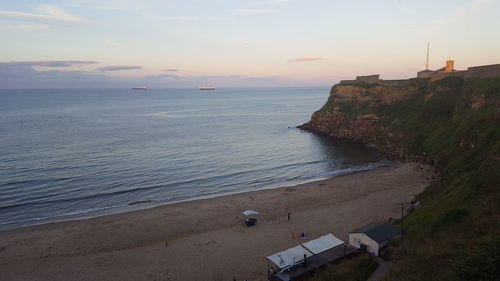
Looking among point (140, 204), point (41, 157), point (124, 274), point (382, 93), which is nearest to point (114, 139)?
point (41, 157)

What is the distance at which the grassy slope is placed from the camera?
49.2 feet

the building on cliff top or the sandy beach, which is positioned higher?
the building on cliff top

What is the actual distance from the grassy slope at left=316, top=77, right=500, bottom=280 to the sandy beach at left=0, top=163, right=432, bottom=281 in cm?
647

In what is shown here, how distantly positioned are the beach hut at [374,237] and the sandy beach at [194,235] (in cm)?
458

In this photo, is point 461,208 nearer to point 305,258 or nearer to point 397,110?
point 305,258

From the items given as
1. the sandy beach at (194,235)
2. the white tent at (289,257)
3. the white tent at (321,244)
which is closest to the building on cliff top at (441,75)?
the sandy beach at (194,235)

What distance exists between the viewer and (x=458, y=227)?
20.5 m

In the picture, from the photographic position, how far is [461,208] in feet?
73.8

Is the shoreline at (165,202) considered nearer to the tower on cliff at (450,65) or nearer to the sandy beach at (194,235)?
the sandy beach at (194,235)

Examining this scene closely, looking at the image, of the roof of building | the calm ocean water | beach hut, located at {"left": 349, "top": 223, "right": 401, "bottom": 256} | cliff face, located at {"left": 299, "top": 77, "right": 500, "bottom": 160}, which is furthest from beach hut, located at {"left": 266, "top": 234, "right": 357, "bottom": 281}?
cliff face, located at {"left": 299, "top": 77, "right": 500, "bottom": 160}

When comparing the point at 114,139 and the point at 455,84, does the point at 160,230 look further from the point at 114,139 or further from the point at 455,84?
the point at 455,84

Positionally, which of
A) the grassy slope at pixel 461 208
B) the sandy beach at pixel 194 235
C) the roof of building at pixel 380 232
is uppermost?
the grassy slope at pixel 461 208

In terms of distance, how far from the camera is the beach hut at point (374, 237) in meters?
23.0

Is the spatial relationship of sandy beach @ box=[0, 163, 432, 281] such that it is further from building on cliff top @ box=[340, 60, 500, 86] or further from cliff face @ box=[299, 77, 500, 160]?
building on cliff top @ box=[340, 60, 500, 86]
